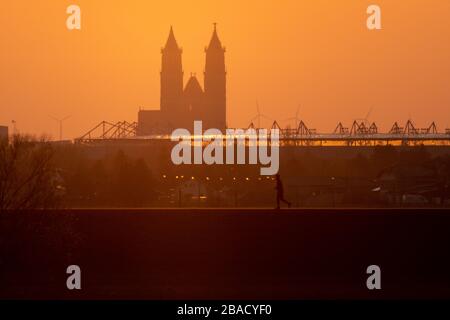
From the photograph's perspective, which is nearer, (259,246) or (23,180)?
(23,180)

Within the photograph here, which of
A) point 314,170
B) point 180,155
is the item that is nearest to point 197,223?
point 314,170

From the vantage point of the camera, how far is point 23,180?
110 feet

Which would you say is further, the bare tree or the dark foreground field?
the dark foreground field

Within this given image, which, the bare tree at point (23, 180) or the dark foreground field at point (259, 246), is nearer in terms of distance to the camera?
the bare tree at point (23, 180)

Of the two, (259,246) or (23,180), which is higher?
(23,180)

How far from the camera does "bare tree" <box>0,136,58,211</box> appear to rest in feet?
109

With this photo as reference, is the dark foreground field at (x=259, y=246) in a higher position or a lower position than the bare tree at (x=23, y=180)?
lower

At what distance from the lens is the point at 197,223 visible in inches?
1382

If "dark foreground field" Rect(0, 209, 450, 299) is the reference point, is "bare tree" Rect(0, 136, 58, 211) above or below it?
above

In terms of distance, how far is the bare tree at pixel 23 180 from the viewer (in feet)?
109

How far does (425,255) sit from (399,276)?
3.73 ft
